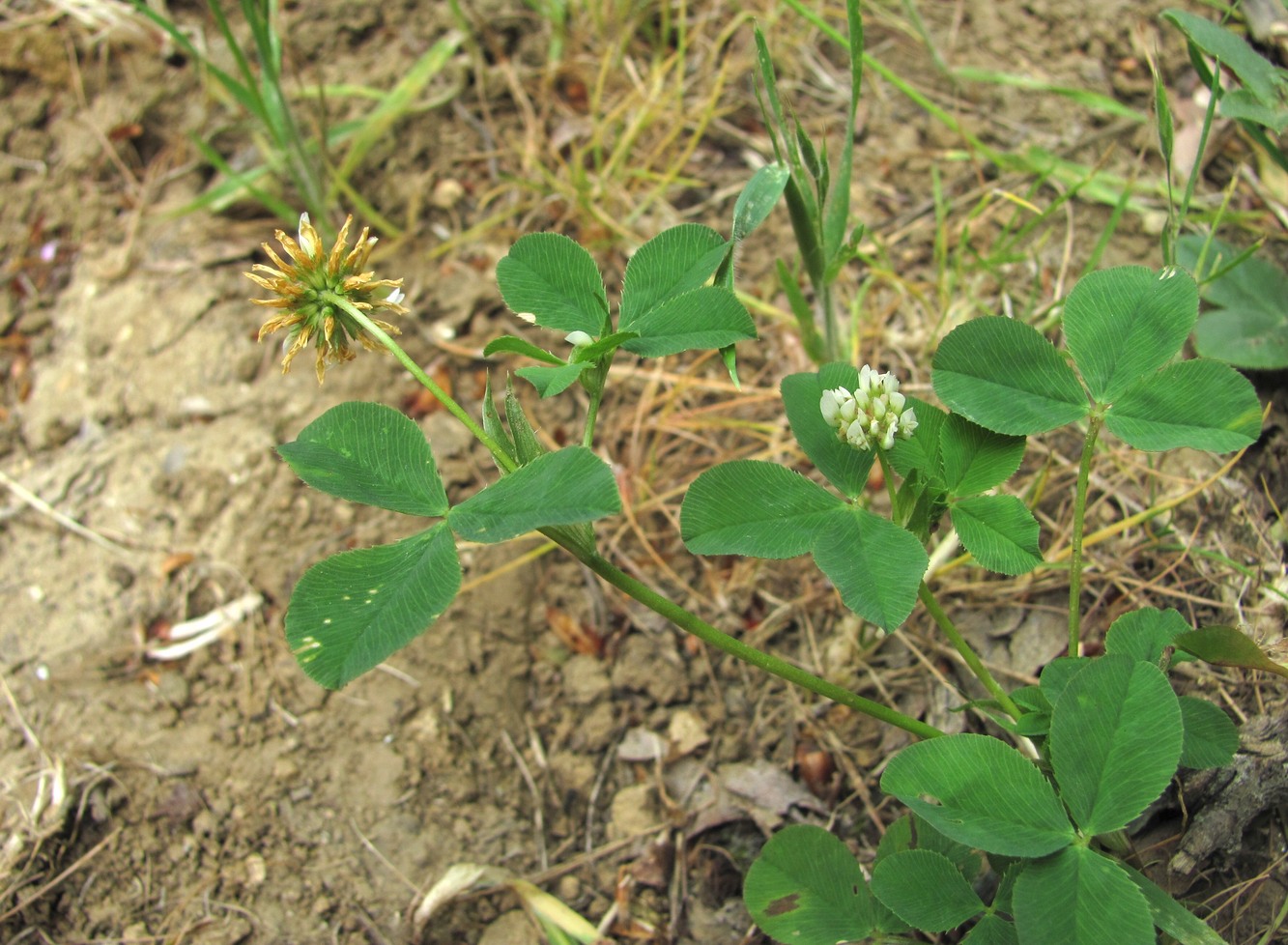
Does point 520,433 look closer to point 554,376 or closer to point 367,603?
point 554,376

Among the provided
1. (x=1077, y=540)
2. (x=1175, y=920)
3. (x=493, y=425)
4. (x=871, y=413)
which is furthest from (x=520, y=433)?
(x=1175, y=920)

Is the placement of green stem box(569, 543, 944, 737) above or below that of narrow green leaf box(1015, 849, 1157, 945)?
above

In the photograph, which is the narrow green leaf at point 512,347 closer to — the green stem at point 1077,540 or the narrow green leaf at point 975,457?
the narrow green leaf at point 975,457

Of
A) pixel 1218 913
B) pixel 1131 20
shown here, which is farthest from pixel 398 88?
pixel 1218 913

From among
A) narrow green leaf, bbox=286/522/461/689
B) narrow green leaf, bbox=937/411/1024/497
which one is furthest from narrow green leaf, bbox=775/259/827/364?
narrow green leaf, bbox=286/522/461/689

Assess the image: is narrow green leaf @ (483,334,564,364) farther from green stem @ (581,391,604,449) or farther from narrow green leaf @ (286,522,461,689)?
narrow green leaf @ (286,522,461,689)

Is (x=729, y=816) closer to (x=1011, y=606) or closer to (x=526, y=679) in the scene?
(x=526, y=679)
